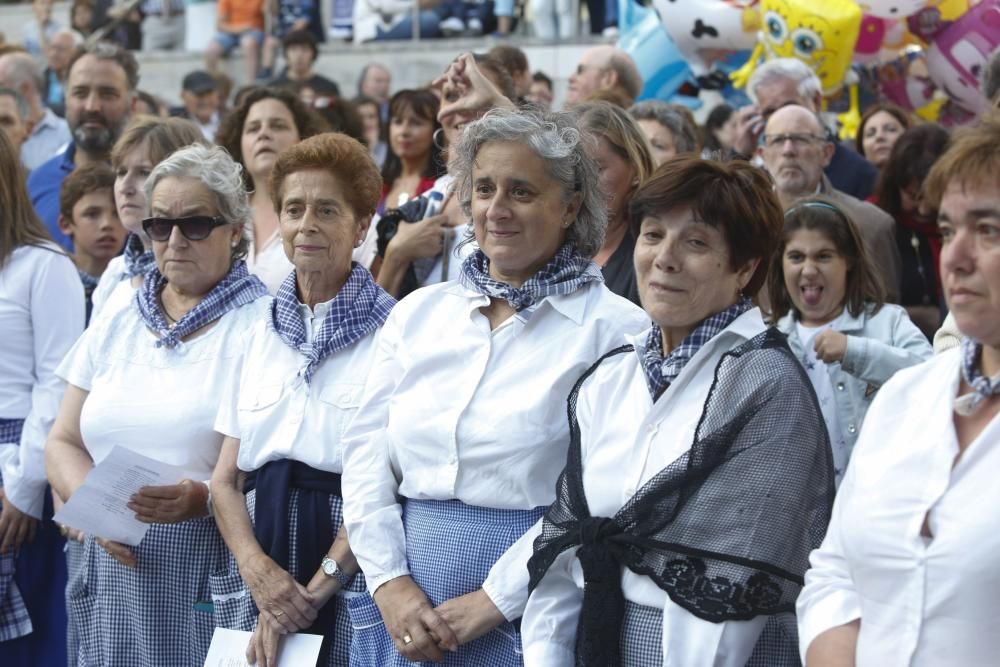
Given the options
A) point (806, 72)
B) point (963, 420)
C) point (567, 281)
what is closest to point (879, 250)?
point (806, 72)

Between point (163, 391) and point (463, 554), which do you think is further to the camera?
point (163, 391)

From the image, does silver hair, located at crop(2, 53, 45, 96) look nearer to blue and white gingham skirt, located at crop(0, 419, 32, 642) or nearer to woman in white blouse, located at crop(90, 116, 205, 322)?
woman in white blouse, located at crop(90, 116, 205, 322)

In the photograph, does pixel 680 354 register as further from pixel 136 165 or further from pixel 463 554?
pixel 136 165

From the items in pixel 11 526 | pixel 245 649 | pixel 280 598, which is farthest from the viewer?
pixel 11 526

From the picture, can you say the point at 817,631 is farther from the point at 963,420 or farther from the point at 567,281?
the point at 567,281

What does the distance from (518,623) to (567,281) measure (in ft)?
2.76

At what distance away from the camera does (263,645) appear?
3.55m

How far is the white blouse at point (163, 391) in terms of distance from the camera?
3.88m

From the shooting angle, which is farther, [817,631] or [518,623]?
[518,623]

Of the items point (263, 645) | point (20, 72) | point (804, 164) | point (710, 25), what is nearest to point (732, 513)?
point (263, 645)

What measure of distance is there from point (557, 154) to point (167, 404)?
4.63 feet

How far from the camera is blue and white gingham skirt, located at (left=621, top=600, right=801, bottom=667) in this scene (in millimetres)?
2736

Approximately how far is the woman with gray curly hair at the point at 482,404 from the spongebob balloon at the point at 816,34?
3.33 m

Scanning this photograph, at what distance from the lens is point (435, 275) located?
14.5 ft
